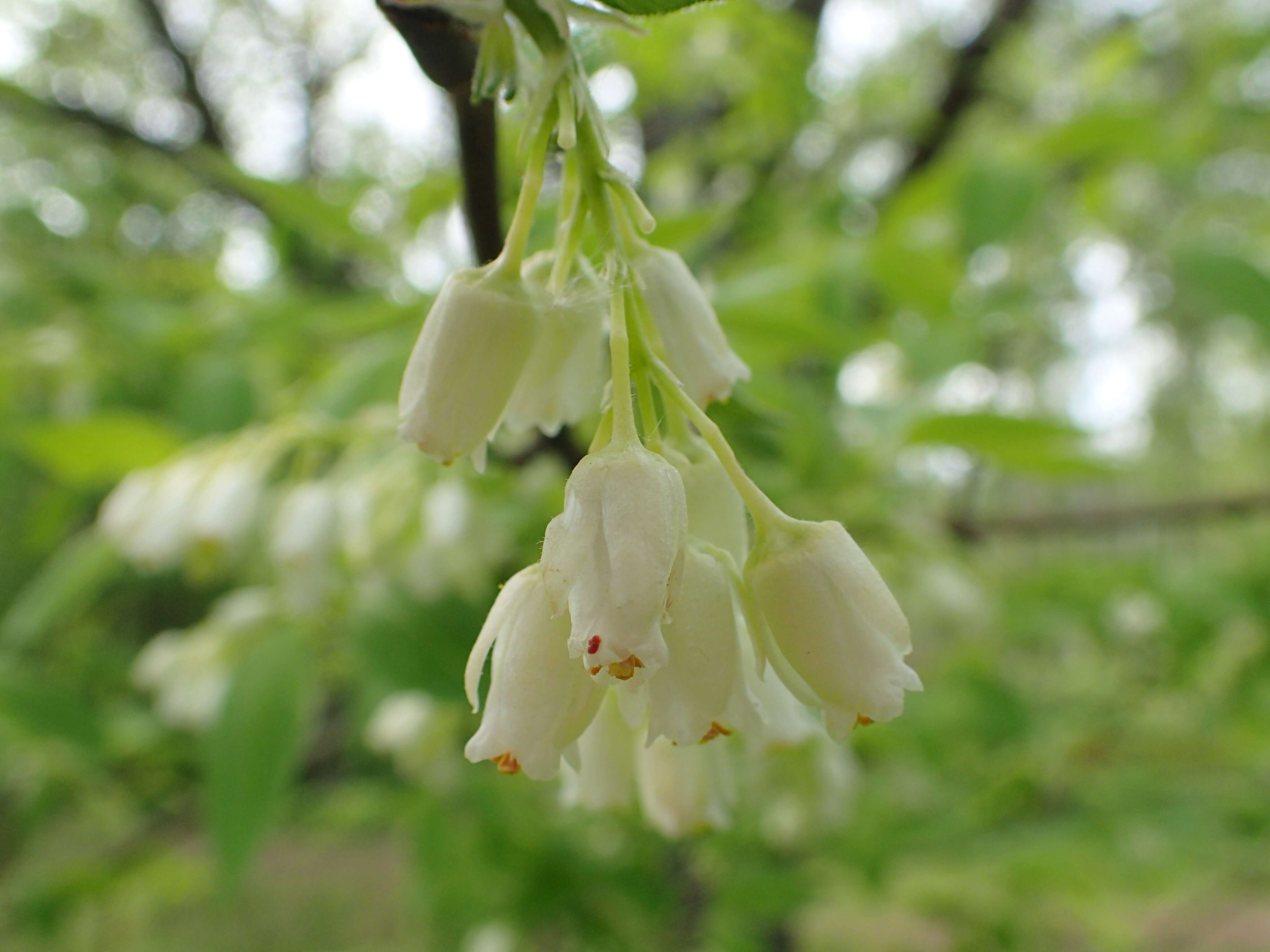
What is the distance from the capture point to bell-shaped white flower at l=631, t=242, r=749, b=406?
419 mm

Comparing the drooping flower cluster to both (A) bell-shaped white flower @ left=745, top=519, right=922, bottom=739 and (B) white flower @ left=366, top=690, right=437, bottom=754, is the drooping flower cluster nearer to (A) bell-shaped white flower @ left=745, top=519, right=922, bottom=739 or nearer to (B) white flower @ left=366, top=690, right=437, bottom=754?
(A) bell-shaped white flower @ left=745, top=519, right=922, bottom=739

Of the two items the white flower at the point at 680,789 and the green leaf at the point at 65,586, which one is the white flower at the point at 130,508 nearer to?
the green leaf at the point at 65,586

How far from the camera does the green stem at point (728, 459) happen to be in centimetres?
39

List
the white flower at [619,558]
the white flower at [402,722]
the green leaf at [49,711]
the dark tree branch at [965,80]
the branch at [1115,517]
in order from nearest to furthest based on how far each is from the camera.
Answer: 1. the white flower at [619,558]
2. the green leaf at [49,711]
3. the white flower at [402,722]
4. the branch at [1115,517]
5. the dark tree branch at [965,80]

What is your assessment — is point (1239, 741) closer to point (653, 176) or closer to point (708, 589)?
point (653, 176)

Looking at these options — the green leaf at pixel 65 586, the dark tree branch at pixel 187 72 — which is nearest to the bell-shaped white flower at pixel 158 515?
the green leaf at pixel 65 586

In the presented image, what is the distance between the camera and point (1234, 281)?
4.24ft

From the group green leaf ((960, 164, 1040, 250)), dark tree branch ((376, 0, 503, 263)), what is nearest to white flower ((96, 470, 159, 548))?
dark tree branch ((376, 0, 503, 263))

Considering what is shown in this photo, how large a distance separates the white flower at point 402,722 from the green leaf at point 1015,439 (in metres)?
0.88

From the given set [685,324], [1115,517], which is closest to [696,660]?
[685,324]

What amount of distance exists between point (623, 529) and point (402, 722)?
1316 millimetres

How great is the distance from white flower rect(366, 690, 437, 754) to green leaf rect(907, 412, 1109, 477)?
0.88 m

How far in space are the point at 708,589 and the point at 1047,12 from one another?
3527mm

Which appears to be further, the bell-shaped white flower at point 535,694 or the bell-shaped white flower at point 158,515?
the bell-shaped white flower at point 158,515
